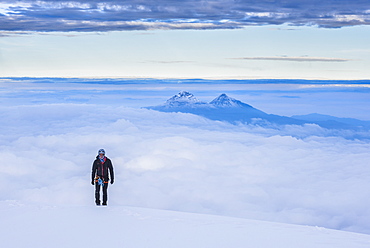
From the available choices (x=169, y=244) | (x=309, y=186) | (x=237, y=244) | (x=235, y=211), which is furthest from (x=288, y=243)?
(x=309, y=186)

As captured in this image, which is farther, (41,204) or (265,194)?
(265,194)

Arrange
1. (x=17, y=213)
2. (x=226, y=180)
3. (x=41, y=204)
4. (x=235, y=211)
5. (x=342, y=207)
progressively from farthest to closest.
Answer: (x=226, y=180) < (x=342, y=207) < (x=235, y=211) < (x=41, y=204) < (x=17, y=213)

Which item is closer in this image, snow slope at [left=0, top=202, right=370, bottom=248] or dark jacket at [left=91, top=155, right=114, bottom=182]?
snow slope at [left=0, top=202, right=370, bottom=248]

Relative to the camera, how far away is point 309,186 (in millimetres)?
177500

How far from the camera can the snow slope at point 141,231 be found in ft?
46.9

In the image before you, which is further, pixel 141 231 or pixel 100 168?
pixel 100 168

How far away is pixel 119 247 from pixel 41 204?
7.10m

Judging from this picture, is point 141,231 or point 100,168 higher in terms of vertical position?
point 100,168

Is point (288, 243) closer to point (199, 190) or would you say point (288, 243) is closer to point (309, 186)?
point (199, 190)

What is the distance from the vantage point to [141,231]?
51.0 ft

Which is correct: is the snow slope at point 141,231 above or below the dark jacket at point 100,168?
below

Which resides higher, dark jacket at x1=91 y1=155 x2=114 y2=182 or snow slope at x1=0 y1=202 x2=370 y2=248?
dark jacket at x1=91 y1=155 x2=114 y2=182

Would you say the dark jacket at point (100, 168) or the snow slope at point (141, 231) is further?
the dark jacket at point (100, 168)

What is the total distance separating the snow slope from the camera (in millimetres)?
14289
